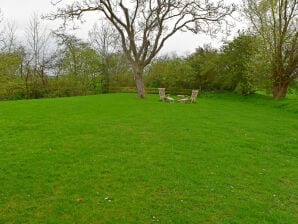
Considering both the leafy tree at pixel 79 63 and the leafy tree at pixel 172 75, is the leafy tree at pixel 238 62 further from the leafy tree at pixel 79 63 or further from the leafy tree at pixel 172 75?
the leafy tree at pixel 79 63

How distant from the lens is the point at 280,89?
79.2ft

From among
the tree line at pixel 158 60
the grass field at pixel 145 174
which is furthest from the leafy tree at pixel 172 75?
the grass field at pixel 145 174

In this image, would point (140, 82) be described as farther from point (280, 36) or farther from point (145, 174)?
point (145, 174)

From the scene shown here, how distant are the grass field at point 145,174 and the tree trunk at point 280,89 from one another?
1421 cm

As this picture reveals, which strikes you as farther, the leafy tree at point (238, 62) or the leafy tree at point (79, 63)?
the leafy tree at point (79, 63)

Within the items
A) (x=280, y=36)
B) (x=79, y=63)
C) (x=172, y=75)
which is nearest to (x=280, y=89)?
(x=280, y=36)

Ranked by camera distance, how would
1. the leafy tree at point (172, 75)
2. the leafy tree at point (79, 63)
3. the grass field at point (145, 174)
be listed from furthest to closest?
1. the leafy tree at point (79, 63)
2. the leafy tree at point (172, 75)
3. the grass field at point (145, 174)

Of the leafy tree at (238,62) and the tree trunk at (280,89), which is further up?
the leafy tree at (238,62)

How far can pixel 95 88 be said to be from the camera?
35.0 metres

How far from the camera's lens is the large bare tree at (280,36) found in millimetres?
22250

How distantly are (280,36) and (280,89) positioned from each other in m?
4.45

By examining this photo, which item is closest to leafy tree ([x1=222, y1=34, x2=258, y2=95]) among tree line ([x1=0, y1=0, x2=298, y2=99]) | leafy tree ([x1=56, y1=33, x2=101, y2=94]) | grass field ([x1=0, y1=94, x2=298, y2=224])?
tree line ([x1=0, y1=0, x2=298, y2=99])

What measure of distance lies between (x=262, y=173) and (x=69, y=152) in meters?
4.73

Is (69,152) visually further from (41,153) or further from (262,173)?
(262,173)
